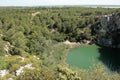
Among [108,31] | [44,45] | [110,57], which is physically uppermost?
[44,45]

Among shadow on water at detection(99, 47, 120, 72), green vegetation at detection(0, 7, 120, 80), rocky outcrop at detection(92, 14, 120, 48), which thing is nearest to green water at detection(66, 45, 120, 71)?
shadow on water at detection(99, 47, 120, 72)

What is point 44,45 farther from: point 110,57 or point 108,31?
point 108,31

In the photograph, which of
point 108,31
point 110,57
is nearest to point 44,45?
point 110,57

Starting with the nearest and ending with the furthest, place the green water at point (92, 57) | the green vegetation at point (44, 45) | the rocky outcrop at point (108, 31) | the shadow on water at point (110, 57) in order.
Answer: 1. the green vegetation at point (44, 45)
2. the shadow on water at point (110, 57)
3. the green water at point (92, 57)
4. the rocky outcrop at point (108, 31)

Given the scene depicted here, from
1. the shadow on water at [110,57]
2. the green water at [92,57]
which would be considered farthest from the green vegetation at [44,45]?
the shadow on water at [110,57]

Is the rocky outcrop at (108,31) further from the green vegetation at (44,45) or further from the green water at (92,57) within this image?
the green water at (92,57)

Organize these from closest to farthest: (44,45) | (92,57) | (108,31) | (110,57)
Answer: (92,57) → (110,57) → (44,45) → (108,31)
